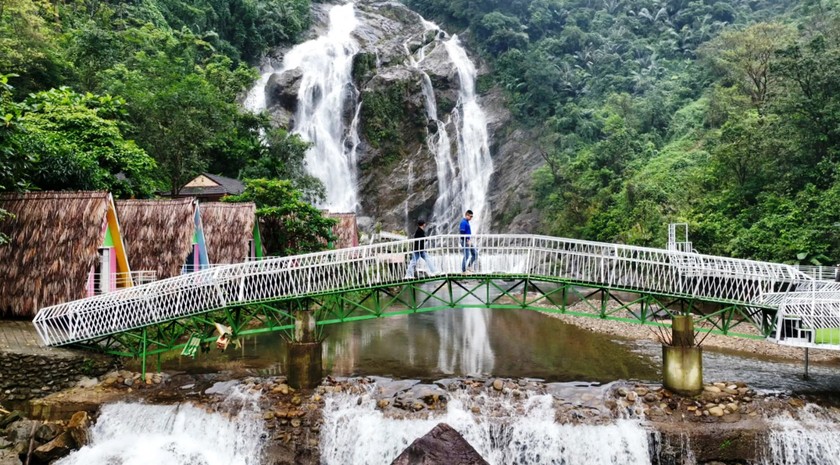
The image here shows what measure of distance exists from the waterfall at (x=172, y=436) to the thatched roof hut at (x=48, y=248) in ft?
16.2

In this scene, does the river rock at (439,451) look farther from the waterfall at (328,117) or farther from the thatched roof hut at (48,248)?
the waterfall at (328,117)

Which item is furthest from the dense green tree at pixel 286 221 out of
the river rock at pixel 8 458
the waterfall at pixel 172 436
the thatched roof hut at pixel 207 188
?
the river rock at pixel 8 458

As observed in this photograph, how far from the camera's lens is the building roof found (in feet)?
107

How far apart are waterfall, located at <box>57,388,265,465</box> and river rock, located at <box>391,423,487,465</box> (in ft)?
24.8

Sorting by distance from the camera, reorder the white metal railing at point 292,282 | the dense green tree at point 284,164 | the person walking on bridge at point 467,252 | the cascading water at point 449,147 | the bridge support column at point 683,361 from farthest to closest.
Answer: the cascading water at point 449,147
the dense green tree at point 284,164
the person walking on bridge at point 467,252
the white metal railing at point 292,282
the bridge support column at point 683,361

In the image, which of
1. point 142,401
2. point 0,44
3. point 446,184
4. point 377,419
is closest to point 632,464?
point 377,419

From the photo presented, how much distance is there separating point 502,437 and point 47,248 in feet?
47.7

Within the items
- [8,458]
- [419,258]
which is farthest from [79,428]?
[419,258]

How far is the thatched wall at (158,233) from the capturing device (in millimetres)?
20234

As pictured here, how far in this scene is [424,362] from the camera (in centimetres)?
1816

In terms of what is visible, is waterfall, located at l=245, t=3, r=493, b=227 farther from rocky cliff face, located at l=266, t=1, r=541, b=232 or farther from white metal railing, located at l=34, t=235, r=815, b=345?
white metal railing, located at l=34, t=235, r=815, b=345

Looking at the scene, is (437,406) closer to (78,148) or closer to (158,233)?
(158,233)

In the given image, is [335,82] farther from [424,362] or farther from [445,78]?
[424,362]

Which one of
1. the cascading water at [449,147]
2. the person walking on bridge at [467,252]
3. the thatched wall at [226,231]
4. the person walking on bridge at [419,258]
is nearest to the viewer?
the person walking on bridge at [467,252]
